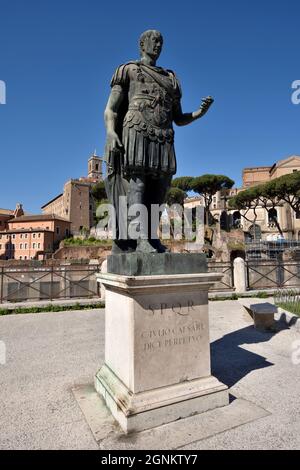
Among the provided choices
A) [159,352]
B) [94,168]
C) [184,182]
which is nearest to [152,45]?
[159,352]

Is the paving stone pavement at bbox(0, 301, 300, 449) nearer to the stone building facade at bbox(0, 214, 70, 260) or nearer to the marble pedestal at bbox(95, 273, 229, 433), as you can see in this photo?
the marble pedestal at bbox(95, 273, 229, 433)

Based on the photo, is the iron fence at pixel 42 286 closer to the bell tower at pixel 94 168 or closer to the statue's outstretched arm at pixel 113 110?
the statue's outstretched arm at pixel 113 110

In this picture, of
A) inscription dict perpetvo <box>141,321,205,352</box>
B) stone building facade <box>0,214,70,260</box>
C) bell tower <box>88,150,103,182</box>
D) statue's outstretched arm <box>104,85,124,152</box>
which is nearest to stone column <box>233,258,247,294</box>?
inscription dict perpetvo <box>141,321,205,352</box>

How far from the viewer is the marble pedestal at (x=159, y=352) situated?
240 centimetres

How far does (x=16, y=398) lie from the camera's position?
3041 millimetres

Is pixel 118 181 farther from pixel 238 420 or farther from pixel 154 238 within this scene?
pixel 238 420

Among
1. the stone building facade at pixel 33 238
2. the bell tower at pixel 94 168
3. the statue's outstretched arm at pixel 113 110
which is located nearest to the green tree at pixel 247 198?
the stone building facade at pixel 33 238

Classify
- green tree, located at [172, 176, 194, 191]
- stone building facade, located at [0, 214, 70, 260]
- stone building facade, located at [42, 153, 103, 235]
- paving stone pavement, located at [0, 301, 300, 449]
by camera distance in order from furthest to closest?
1. stone building facade, located at [42, 153, 103, 235]
2. stone building facade, located at [0, 214, 70, 260]
3. green tree, located at [172, 176, 194, 191]
4. paving stone pavement, located at [0, 301, 300, 449]

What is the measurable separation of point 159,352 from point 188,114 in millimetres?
2614

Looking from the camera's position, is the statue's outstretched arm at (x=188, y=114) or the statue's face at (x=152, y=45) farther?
the statue's outstretched arm at (x=188, y=114)

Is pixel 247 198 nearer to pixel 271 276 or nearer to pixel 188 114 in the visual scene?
pixel 271 276

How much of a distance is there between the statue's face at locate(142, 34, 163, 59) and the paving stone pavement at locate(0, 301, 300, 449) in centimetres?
359

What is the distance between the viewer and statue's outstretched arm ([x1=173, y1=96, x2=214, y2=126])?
3.21 m

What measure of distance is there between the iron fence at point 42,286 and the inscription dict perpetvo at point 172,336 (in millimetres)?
8574
